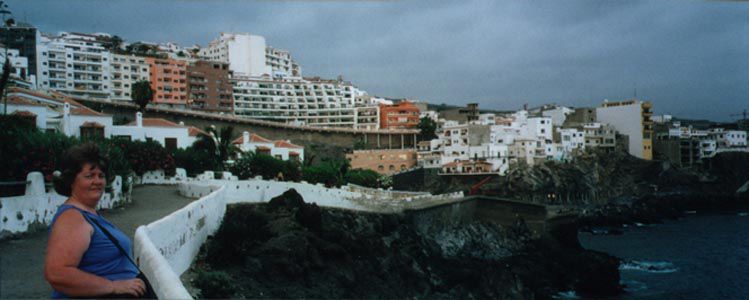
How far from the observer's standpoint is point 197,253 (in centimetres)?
1416

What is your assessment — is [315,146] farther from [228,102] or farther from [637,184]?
[637,184]

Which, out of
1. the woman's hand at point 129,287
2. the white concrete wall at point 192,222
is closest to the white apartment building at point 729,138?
the white concrete wall at point 192,222

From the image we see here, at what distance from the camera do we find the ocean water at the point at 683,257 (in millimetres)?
27250

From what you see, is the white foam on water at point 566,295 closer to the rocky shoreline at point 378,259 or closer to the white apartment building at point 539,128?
the rocky shoreline at point 378,259

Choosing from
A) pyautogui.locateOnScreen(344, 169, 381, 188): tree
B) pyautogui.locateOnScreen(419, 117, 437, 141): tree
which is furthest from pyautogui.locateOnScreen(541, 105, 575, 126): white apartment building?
pyautogui.locateOnScreen(344, 169, 381, 188): tree

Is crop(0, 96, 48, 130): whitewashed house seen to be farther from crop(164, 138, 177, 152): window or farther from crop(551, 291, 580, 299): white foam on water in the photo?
crop(551, 291, 580, 299): white foam on water

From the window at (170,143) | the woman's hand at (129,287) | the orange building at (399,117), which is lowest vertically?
the woman's hand at (129,287)

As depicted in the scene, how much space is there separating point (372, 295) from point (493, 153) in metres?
41.1

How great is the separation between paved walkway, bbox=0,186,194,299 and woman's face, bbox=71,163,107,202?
4.21 m

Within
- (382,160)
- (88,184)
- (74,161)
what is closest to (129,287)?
(88,184)

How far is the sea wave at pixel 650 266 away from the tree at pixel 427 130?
38638 mm

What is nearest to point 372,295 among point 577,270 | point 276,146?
point 577,270

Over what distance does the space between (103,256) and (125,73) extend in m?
69.0

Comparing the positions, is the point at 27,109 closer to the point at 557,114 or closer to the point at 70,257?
the point at 70,257
